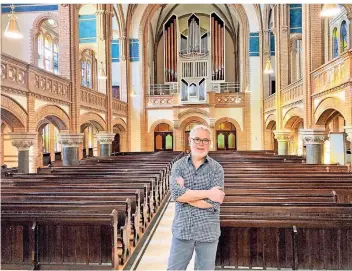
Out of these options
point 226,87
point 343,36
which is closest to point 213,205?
point 343,36

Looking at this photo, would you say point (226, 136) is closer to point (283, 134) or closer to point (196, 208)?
point (283, 134)

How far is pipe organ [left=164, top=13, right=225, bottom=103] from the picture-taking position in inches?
1053

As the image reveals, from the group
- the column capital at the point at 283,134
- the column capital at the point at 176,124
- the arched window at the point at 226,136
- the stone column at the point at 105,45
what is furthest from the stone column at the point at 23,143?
the arched window at the point at 226,136

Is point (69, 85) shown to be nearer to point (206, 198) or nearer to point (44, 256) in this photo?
point (44, 256)

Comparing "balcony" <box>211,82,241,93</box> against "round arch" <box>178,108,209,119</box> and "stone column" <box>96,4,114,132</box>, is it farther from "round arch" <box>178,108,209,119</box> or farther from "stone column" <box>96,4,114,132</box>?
"stone column" <box>96,4,114,132</box>

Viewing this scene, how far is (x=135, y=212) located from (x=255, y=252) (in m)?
2.32

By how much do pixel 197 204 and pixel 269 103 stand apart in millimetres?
20079

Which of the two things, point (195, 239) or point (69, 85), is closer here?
point (195, 239)

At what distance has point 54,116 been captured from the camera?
1336cm

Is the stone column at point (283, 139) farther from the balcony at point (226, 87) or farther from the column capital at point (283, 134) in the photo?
the balcony at point (226, 87)

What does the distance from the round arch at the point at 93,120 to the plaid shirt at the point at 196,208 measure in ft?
41.1

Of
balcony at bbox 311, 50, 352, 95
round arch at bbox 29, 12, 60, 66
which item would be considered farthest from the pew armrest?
round arch at bbox 29, 12, 60, 66

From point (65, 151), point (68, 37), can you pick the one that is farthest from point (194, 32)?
point (65, 151)

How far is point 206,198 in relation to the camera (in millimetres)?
3312
